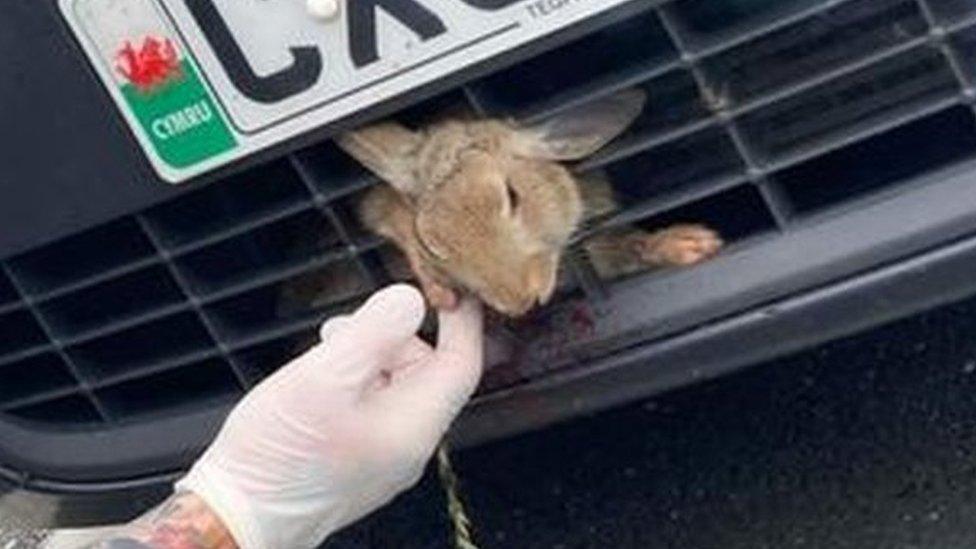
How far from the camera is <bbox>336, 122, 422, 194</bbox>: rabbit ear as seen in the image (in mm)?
2697

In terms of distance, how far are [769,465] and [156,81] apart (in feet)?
3.68

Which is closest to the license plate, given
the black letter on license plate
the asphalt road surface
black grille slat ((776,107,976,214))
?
the black letter on license plate

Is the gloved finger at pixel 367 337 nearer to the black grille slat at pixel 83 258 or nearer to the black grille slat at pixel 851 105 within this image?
the black grille slat at pixel 83 258

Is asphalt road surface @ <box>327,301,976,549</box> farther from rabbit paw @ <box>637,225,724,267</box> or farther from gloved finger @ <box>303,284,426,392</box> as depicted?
gloved finger @ <box>303,284,426,392</box>

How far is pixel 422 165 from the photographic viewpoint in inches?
110

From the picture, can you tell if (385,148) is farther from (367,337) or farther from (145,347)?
(145,347)

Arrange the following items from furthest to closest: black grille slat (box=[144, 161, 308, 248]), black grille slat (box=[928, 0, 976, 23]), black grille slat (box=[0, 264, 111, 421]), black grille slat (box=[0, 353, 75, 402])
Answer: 1. black grille slat (box=[0, 353, 75, 402])
2. black grille slat (box=[0, 264, 111, 421])
3. black grille slat (box=[144, 161, 308, 248])
4. black grille slat (box=[928, 0, 976, 23])

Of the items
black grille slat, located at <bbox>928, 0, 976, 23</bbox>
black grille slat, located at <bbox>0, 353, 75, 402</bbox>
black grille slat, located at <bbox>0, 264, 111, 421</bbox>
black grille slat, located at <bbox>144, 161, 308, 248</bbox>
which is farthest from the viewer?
black grille slat, located at <bbox>0, 353, 75, 402</bbox>

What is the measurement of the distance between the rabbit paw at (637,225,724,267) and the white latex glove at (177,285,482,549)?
232 millimetres

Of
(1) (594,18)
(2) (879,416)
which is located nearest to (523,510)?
(2) (879,416)

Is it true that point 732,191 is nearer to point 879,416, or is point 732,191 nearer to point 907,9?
point 907,9

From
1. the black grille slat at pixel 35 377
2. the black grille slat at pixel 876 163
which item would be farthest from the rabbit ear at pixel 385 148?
the black grille slat at pixel 35 377

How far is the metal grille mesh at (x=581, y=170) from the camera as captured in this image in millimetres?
2559

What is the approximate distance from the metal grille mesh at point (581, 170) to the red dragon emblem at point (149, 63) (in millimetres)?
182
